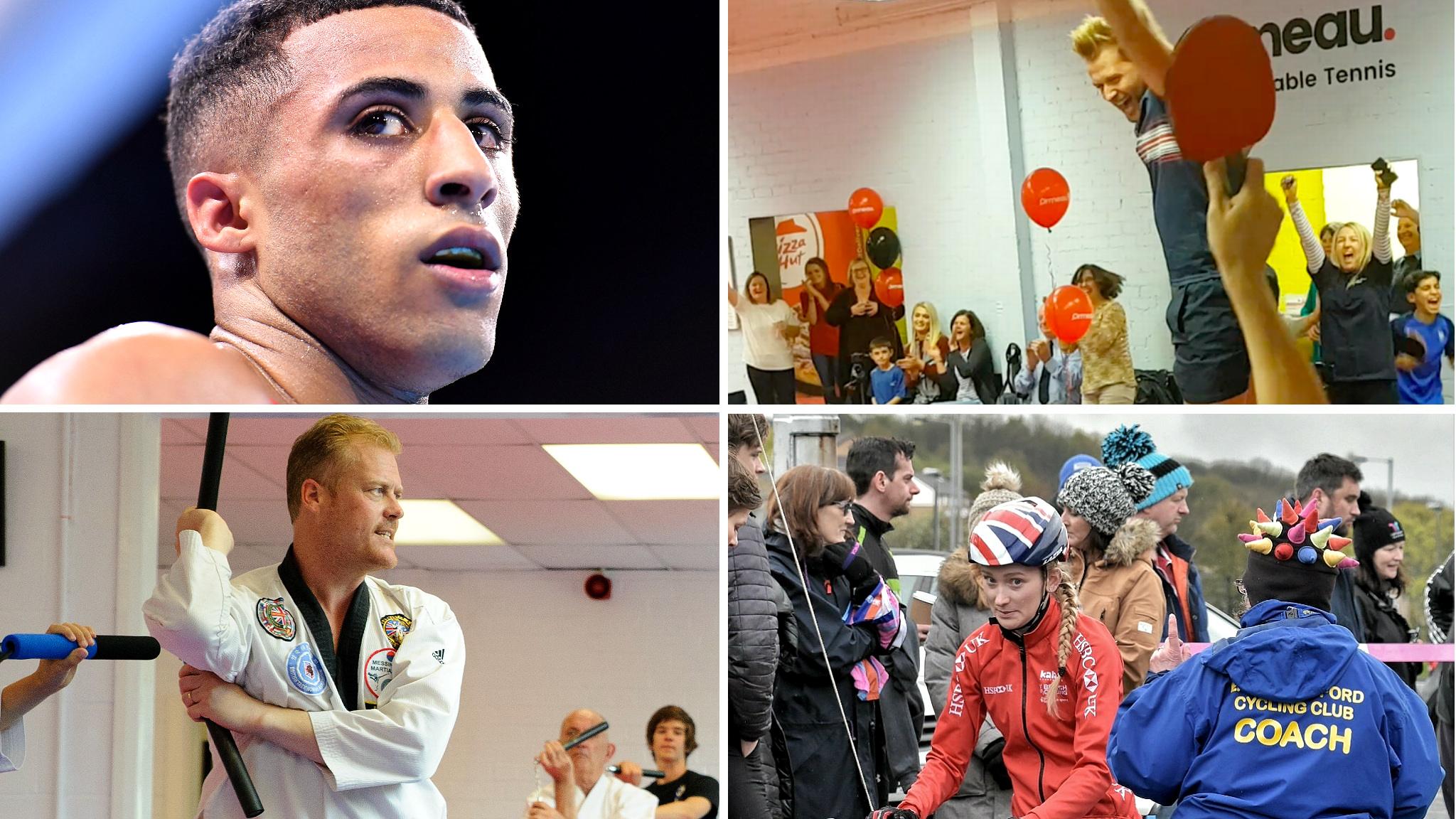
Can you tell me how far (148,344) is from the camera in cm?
365

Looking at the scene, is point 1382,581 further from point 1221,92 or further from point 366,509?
point 366,509

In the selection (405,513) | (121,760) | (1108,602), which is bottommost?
(121,760)

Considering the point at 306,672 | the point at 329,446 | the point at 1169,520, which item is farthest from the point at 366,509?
the point at 1169,520

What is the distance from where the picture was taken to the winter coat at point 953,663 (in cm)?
332

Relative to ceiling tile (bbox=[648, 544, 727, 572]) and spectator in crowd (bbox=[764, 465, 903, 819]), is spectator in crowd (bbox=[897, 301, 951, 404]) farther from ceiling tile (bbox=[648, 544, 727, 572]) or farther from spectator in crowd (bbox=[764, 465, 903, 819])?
ceiling tile (bbox=[648, 544, 727, 572])

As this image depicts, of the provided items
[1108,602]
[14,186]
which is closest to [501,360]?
[14,186]

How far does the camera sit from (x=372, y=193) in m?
3.54

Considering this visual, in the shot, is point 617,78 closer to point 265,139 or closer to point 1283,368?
point 265,139

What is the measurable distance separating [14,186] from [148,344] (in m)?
0.55

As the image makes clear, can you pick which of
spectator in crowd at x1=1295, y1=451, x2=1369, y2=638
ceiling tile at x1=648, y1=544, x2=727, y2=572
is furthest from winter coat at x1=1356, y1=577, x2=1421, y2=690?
ceiling tile at x1=648, y1=544, x2=727, y2=572

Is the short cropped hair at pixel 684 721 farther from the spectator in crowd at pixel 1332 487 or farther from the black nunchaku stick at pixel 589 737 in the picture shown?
the spectator in crowd at pixel 1332 487

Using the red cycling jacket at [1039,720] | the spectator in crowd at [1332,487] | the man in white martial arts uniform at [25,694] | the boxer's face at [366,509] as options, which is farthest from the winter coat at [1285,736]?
the man in white martial arts uniform at [25,694]

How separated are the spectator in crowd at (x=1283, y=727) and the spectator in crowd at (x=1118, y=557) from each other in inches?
17.3

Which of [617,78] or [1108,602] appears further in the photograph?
[617,78]
